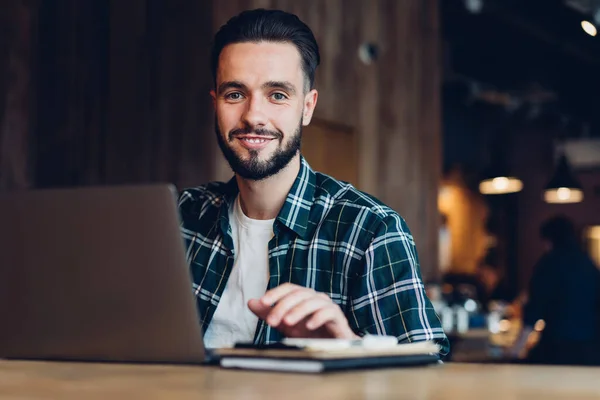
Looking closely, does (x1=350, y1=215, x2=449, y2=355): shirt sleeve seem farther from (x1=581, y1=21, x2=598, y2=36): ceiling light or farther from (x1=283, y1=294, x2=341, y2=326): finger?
(x1=581, y1=21, x2=598, y2=36): ceiling light

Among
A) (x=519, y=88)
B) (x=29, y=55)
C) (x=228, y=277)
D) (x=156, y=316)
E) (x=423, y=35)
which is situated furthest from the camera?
(x=519, y=88)

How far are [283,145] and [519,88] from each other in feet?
24.3

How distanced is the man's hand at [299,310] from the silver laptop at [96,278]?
0.58ft

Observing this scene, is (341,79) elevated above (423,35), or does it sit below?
below

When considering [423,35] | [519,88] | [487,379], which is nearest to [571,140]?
[519,88]

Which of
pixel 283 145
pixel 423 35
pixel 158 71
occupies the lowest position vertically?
pixel 283 145

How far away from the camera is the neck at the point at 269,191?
1.96m

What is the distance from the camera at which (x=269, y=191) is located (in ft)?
6.45

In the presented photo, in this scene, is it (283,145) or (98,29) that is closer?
(283,145)

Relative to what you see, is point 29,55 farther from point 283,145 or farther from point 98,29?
point 283,145

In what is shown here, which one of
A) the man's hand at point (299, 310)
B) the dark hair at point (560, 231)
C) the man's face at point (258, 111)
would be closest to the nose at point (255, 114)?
the man's face at point (258, 111)

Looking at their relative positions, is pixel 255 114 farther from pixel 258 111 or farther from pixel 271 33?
pixel 271 33

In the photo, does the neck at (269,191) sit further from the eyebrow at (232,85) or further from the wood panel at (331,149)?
the wood panel at (331,149)

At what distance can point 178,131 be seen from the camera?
4.44 metres
